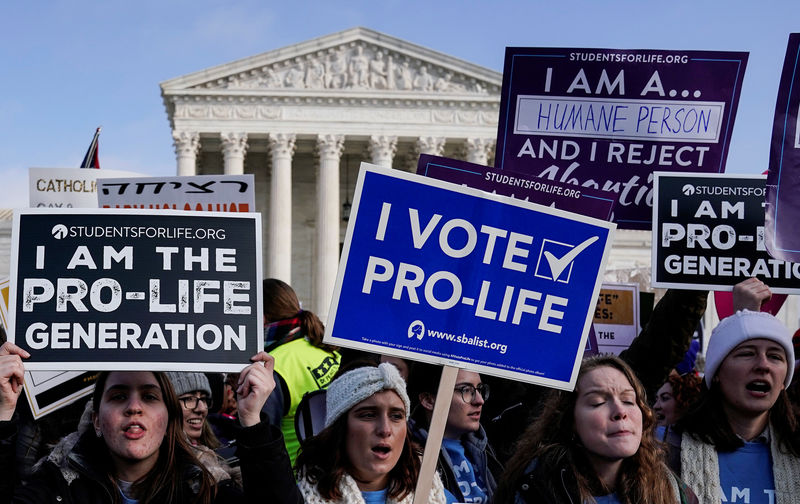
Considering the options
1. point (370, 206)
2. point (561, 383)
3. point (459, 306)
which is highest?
point (370, 206)

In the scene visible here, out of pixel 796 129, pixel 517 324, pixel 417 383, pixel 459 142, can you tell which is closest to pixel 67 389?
pixel 417 383

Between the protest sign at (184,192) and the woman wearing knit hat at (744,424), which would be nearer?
the woman wearing knit hat at (744,424)

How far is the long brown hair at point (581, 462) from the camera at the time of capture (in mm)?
3729

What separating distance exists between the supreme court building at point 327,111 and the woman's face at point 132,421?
43581mm

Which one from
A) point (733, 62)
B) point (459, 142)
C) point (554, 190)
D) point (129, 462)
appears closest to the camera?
point (129, 462)

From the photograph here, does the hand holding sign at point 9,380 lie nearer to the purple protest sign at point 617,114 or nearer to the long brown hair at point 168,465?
the long brown hair at point 168,465

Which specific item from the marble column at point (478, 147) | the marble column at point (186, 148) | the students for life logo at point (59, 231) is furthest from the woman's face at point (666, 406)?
the marble column at point (186, 148)

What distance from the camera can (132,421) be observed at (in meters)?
3.57

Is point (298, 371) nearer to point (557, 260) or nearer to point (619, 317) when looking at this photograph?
point (557, 260)

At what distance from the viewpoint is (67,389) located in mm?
4855

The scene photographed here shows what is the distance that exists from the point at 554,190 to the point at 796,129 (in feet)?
4.26

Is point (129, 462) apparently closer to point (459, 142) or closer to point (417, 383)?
point (417, 383)

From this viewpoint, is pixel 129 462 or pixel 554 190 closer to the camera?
pixel 129 462

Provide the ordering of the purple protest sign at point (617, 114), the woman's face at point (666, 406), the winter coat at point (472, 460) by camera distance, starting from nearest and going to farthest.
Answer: the winter coat at point (472, 460), the purple protest sign at point (617, 114), the woman's face at point (666, 406)
